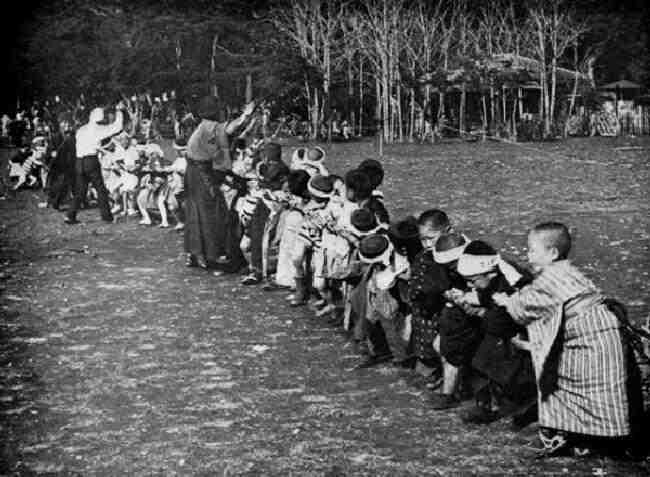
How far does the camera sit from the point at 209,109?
10.9 m

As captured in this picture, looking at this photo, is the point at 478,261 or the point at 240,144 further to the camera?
the point at 240,144

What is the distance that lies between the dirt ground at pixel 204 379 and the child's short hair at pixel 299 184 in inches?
44.0

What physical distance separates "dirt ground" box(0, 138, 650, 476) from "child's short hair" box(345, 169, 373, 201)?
47.9 inches

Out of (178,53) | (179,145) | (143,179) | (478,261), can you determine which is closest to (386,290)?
(478,261)

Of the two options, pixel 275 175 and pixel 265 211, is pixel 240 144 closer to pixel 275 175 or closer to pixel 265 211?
pixel 265 211

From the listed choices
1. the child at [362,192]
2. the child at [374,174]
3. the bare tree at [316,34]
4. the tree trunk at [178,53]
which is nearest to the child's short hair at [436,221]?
the child at [362,192]

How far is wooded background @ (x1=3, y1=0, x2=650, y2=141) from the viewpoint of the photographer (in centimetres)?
4047

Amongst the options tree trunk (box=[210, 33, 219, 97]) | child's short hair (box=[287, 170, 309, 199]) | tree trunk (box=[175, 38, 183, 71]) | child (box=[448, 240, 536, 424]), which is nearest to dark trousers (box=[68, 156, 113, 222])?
child's short hair (box=[287, 170, 309, 199])

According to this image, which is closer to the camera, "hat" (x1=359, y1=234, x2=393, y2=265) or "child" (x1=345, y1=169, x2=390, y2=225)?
"hat" (x1=359, y1=234, x2=393, y2=265)

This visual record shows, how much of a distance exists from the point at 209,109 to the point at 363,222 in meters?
4.31

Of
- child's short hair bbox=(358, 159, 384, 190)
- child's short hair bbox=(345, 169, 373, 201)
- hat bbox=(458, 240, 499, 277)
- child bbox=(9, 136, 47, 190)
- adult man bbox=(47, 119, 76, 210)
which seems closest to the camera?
hat bbox=(458, 240, 499, 277)

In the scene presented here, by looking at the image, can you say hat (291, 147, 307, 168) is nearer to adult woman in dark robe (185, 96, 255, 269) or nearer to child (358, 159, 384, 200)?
adult woman in dark robe (185, 96, 255, 269)

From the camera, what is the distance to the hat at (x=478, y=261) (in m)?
5.30

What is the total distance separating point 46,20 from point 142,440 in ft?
154
